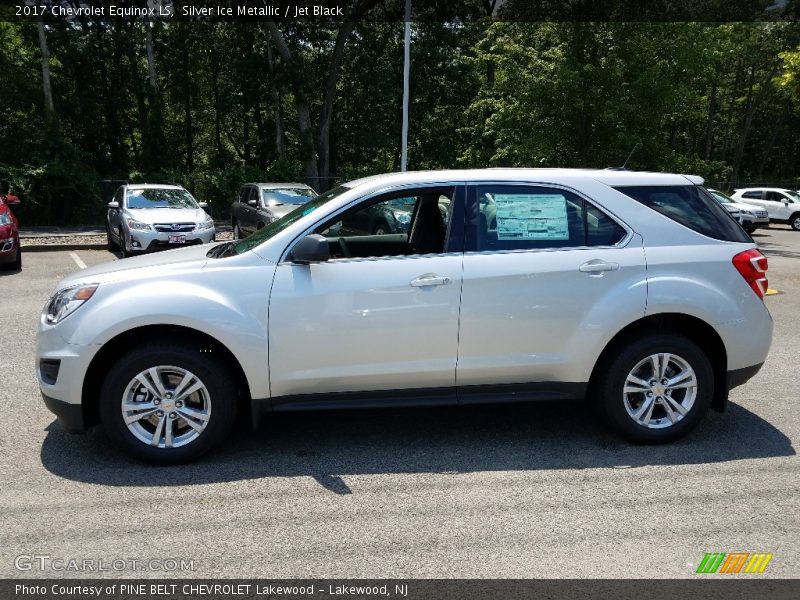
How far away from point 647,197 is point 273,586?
3.38m

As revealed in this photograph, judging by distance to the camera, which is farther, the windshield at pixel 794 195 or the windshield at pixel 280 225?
the windshield at pixel 794 195

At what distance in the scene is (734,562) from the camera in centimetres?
327

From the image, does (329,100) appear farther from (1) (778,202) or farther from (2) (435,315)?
(2) (435,315)

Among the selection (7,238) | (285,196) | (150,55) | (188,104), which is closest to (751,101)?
(188,104)

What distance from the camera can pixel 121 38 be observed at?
32.0 meters

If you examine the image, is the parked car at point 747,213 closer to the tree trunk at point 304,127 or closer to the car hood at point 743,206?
the car hood at point 743,206

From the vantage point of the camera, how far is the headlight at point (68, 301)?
4.22 metres

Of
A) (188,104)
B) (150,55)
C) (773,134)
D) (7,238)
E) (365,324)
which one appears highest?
(150,55)

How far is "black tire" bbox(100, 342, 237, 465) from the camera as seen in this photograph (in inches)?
164

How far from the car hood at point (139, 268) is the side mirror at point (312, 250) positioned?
0.64 meters

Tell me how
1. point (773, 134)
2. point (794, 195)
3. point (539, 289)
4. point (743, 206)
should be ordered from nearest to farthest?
point (539, 289) < point (743, 206) < point (794, 195) < point (773, 134)

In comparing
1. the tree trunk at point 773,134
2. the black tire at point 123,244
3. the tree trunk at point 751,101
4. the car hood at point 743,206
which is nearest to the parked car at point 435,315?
the black tire at point 123,244

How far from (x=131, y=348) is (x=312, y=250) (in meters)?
1.27

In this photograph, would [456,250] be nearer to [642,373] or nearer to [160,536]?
[642,373]
